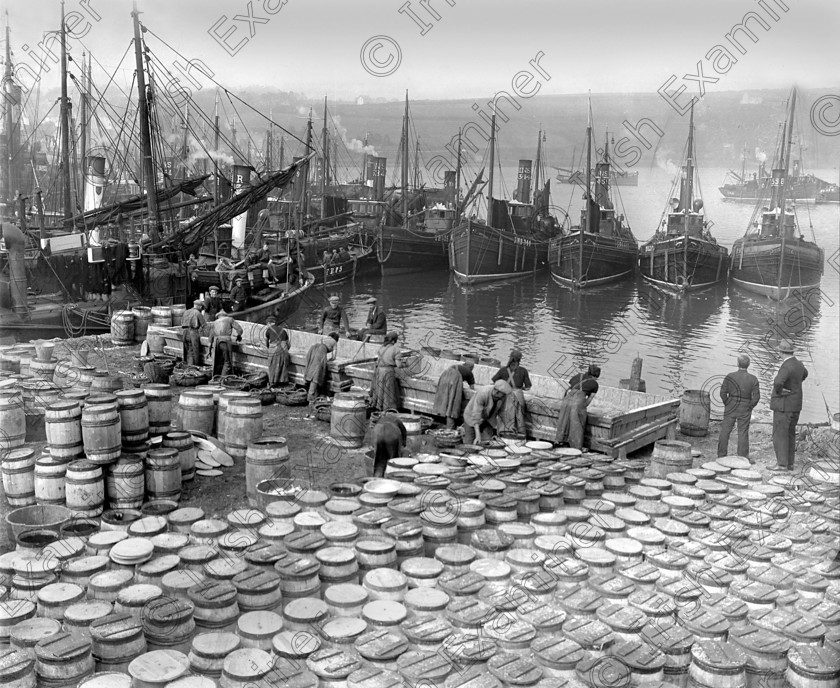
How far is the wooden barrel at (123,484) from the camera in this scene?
6746 millimetres

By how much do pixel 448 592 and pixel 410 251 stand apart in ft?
136

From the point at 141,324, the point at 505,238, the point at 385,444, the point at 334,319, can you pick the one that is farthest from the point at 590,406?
the point at 505,238

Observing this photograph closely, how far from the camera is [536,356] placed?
2731 cm

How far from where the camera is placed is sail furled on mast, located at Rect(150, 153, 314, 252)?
835 inches

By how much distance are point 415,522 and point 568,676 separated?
5.80 feet

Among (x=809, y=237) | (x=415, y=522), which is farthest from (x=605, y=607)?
(x=809, y=237)

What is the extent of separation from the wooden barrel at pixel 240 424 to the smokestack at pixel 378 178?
1812 inches

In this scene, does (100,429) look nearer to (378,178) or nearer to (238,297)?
(238,297)

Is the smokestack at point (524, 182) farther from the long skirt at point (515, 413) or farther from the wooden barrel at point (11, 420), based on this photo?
the wooden barrel at point (11, 420)

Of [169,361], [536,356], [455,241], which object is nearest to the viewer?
[169,361]

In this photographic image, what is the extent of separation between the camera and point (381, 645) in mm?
→ 4066

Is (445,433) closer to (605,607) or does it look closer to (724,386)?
(724,386)

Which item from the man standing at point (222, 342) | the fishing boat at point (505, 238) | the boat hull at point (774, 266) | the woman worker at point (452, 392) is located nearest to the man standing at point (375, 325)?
the man standing at point (222, 342)

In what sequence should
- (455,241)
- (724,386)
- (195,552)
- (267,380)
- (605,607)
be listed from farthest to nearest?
(455,241)
(267,380)
(724,386)
(195,552)
(605,607)
